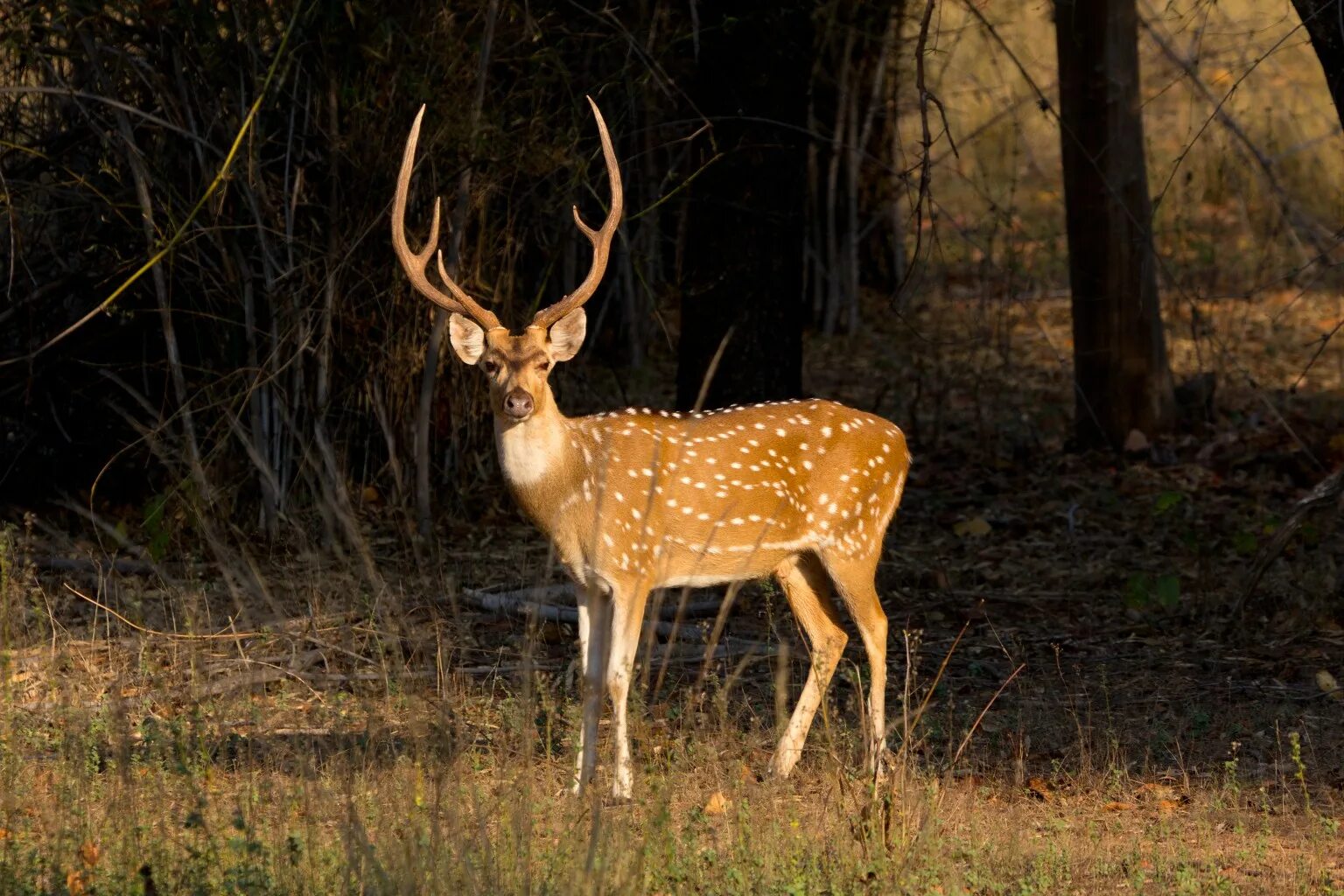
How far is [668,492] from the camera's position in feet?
21.0

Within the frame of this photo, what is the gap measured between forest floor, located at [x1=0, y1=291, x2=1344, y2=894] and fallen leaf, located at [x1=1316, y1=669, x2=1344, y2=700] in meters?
0.02

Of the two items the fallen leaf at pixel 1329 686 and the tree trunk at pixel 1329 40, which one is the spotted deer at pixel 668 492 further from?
the tree trunk at pixel 1329 40

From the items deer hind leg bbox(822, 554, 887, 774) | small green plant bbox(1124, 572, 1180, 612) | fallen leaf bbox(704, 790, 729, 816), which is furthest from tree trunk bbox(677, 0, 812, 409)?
fallen leaf bbox(704, 790, 729, 816)

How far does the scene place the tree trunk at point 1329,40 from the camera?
7090mm

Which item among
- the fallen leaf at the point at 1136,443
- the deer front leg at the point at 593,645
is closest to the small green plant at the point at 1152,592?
the deer front leg at the point at 593,645

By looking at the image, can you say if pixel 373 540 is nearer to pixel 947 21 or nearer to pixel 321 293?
pixel 321 293

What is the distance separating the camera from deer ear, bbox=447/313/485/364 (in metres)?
6.16

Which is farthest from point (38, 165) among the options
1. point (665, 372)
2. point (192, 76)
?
point (665, 372)

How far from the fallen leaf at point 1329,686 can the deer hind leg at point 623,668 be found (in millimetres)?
2832

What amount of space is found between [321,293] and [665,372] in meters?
4.83

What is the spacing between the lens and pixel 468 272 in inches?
368

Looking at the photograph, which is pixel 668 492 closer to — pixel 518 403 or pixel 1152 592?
pixel 518 403

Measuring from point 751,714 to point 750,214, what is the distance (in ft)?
11.1

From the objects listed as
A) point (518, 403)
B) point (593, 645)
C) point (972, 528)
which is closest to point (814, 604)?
point (593, 645)
